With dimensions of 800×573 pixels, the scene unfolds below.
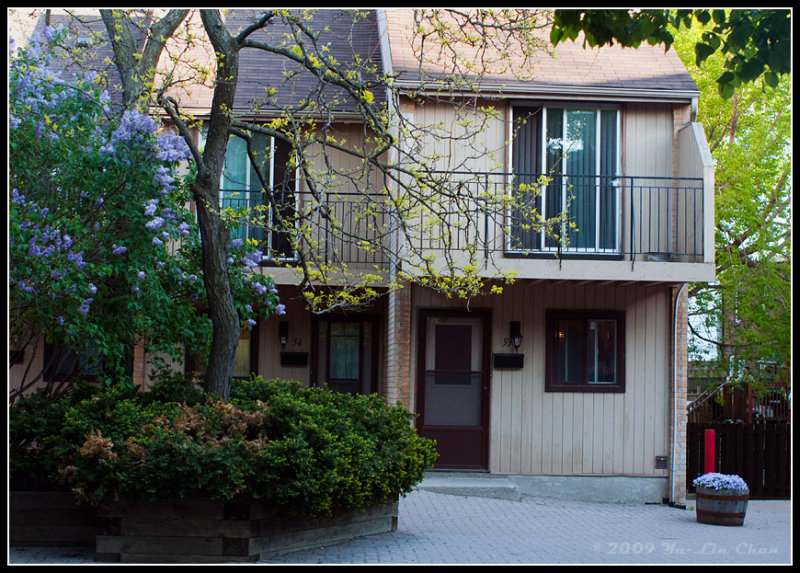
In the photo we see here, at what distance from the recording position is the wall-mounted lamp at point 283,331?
14.5m

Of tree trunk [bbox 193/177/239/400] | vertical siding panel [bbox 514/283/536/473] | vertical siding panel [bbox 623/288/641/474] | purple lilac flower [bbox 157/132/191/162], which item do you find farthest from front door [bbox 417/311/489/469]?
purple lilac flower [bbox 157/132/191/162]

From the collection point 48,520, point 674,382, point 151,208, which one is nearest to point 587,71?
point 674,382

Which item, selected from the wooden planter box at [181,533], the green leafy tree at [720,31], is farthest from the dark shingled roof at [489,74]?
the wooden planter box at [181,533]

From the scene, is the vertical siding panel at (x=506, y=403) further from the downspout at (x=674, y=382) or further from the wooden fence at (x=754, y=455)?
the wooden fence at (x=754, y=455)

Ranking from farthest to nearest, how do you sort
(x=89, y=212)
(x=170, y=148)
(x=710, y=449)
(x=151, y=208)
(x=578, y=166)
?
(x=578, y=166) → (x=710, y=449) → (x=170, y=148) → (x=89, y=212) → (x=151, y=208)

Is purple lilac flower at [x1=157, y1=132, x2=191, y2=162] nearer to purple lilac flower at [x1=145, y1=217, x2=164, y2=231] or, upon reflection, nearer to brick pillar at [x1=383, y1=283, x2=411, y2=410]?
purple lilac flower at [x1=145, y1=217, x2=164, y2=231]

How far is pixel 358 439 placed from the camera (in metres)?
8.11

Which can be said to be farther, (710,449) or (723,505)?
(710,449)

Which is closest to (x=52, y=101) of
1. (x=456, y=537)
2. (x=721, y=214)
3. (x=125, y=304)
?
(x=125, y=304)

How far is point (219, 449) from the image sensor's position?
23.9 ft

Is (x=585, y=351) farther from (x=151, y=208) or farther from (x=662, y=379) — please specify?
(x=151, y=208)

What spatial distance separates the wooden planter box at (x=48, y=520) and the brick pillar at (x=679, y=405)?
8.53 m

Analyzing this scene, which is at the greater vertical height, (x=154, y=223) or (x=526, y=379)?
(x=154, y=223)

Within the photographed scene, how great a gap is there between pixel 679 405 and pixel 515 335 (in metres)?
2.63
